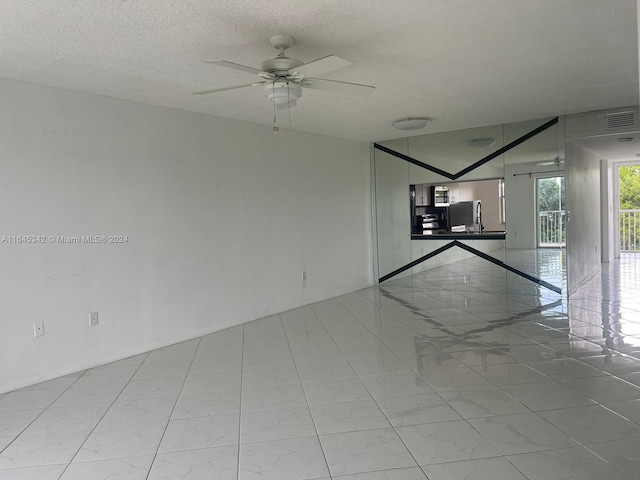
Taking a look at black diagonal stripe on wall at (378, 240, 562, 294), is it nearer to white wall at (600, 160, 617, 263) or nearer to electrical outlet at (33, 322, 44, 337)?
white wall at (600, 160, 617, 263)

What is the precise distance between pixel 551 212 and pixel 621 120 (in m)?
1.40

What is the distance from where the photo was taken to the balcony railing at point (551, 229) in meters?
5.94

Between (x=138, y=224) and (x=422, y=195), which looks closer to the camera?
(x=138, y=224)

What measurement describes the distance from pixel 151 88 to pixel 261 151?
5.92ft

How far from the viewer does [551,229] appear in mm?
6113

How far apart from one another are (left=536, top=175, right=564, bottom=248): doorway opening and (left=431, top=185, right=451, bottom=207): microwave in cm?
144

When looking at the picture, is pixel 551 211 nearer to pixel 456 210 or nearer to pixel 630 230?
pixel 456 210

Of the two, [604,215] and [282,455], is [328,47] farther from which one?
[604,215]

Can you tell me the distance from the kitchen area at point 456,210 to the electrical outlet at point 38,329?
5.59 metres

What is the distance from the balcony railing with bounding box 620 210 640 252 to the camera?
10585 millimetres

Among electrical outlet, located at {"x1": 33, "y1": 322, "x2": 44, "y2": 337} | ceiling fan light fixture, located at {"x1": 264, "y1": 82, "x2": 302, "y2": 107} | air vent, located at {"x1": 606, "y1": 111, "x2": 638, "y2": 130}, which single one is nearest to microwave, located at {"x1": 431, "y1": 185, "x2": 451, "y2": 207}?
air vent, located at {"x1": 606, "y1": 111, "x2": 638, "y2": 130}

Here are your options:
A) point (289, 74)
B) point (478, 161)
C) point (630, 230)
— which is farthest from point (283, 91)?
point (630, 230)

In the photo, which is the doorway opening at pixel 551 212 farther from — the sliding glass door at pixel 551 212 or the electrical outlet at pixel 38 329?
the electrical outlet at pixel 38 329

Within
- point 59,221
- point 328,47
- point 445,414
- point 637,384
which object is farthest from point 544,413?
point 59,221
